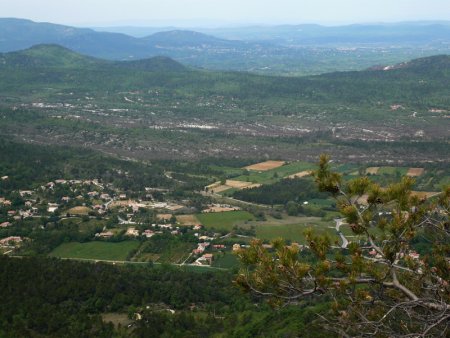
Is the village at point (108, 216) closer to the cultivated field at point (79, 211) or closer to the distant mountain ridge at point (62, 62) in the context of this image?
the cultivated field at point (79, 211)

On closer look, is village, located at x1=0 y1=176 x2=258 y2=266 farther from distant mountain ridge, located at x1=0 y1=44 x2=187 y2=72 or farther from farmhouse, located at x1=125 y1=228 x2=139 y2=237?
distant mountain ridge, located at x1=0 y1=44 x2=187 y2=72

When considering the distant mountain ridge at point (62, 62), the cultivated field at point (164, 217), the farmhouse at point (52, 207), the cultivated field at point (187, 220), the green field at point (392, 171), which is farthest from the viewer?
the distant mountain ridge at point (62, 62)

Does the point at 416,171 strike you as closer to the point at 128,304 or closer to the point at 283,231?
the point at 283,231

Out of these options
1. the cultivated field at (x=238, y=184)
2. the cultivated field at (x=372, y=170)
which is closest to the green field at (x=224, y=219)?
the cultivated field at (x=238, y=184)

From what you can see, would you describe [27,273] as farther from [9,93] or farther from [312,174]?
[9,93]

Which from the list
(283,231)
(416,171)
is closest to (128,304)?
(283,231)

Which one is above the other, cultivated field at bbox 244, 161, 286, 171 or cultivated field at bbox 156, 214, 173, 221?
cultivated field at bbox 156, 214, 173, 221

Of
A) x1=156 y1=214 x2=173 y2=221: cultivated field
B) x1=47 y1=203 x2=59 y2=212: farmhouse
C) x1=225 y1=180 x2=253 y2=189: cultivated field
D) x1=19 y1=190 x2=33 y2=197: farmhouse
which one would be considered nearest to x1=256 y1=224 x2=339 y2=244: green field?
x1=156 y1=214 x2=173 y2=221: cultivated field
